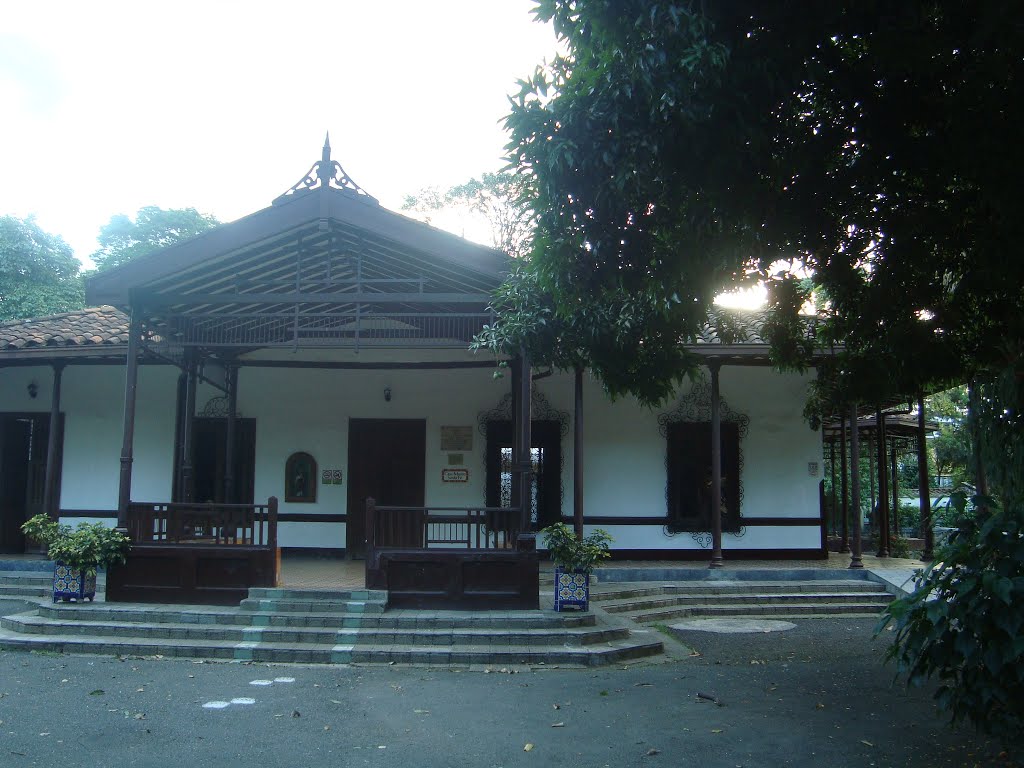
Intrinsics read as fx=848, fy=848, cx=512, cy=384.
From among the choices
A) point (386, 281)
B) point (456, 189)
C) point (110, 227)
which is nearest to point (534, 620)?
point (386, 281)

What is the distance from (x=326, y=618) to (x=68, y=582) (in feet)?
9.03

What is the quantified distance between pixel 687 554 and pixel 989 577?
26.8 ft

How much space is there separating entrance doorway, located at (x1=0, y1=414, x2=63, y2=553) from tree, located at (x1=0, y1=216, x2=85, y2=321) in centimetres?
1534

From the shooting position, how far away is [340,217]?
843 centimetres

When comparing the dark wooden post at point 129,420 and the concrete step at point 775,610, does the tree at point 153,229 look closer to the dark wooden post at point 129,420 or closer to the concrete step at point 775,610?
the dark wooden post at point 129,420

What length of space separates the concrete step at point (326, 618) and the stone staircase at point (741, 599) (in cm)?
179

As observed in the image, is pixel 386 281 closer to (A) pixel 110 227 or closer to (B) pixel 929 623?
(B) pixel 929 623

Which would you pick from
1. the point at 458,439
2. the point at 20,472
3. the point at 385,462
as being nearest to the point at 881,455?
the point at 458,439

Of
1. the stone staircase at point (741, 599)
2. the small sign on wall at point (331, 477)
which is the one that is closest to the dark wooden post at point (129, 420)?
the small sign on wall at point (331, 477)

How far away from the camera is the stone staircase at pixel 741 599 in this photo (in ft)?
33.0

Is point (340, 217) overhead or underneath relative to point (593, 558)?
overhead

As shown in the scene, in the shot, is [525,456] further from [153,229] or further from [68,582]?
[153,229]

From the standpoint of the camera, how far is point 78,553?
8469 millimetres

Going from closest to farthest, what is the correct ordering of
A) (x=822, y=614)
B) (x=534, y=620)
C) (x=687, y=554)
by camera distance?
(x=534, y=620) → (x=822, y=614) → (x=687, y=554)
